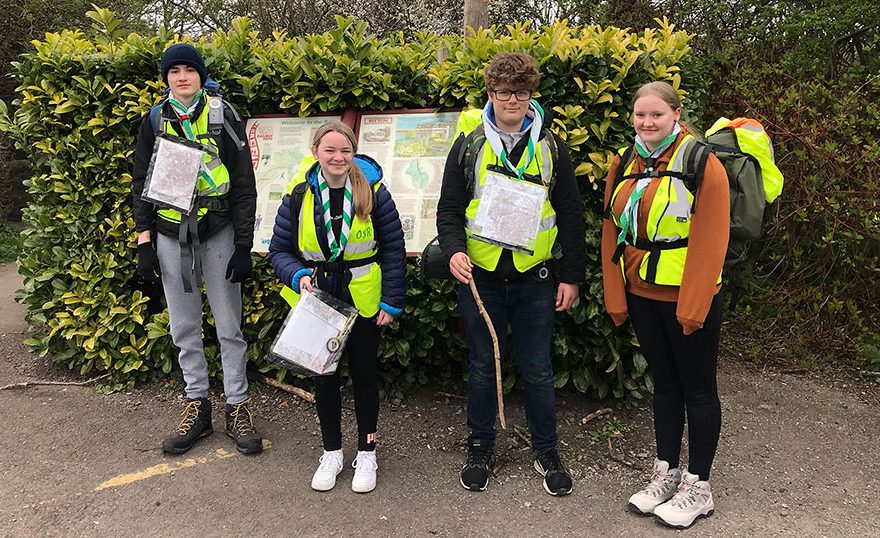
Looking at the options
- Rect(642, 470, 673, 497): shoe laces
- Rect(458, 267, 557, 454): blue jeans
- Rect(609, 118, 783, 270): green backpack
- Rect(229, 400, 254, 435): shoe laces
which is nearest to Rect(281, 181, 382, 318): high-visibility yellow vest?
Rect(458, 267, 557, 454): blue jeans

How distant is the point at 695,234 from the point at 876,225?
3004 mm

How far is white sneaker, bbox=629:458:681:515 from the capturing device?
3.26 m

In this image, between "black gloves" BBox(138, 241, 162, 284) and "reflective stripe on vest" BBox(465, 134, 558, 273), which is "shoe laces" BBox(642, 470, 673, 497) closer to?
"reflective stripe on vest" BBox(465, 134, 558, 273)

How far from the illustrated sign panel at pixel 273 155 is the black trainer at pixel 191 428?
1122 millimetres

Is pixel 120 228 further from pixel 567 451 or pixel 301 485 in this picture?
pixel 567 451

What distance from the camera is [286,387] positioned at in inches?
185

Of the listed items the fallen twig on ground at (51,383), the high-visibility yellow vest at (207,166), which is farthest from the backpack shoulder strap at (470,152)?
the fallen twig on ground at (51,383)

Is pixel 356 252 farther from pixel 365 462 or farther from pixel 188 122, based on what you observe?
pixel 188 122

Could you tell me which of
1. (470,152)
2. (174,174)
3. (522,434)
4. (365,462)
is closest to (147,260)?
(174,174)

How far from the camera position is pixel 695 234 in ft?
9.30

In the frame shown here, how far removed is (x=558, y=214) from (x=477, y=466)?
1.41 metres

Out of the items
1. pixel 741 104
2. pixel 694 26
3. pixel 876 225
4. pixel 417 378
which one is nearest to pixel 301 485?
pixel 417 378

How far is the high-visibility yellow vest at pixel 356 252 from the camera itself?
331 centimetres

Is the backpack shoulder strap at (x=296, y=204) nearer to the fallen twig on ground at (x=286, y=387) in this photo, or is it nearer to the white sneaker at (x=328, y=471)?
the white sneaker at (x=328, y=471)
